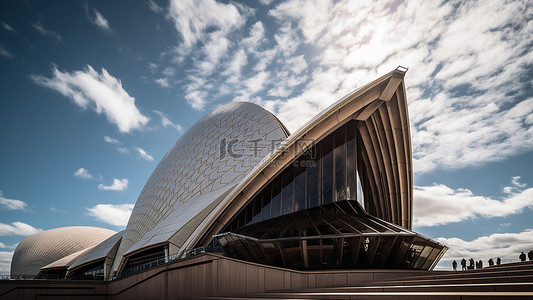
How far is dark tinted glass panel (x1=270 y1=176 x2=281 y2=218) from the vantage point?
16656 mm

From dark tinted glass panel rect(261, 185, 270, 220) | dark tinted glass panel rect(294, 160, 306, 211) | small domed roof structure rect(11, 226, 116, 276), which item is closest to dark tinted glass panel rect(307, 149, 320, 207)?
dark tinted glass panel rect(294, 160, 306, 211)

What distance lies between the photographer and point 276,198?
55.7 feet

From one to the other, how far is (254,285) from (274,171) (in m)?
5.68

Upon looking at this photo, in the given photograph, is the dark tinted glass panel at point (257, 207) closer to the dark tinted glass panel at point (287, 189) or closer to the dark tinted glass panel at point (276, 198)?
the dark tinted glass panel at point (276, 198)

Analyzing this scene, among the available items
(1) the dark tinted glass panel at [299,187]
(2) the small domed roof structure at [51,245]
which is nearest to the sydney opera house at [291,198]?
(1) the dark tinted glass panel at [299,187]

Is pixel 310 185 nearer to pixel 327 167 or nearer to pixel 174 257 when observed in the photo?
pixel 327 167

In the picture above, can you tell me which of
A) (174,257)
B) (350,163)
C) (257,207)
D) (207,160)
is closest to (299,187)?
(257,207)

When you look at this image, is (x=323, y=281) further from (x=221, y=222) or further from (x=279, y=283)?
(x=221, y=222)

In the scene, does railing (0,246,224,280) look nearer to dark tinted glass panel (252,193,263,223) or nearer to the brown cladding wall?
the brown cladding wall

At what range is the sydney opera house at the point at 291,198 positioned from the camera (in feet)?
42.7

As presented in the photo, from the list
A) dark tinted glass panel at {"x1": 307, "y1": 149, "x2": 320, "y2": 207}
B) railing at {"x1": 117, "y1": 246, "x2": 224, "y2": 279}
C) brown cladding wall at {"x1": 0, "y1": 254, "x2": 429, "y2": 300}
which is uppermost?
dark tinted glass panel at {"x1": 307, "y1": 149, "x2": 320, "y2": 207}

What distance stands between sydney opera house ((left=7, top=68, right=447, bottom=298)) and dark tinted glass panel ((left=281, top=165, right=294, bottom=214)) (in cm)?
5

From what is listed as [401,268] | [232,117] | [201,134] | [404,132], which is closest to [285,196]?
A: [401,268]

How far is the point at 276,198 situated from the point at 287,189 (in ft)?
2.18
